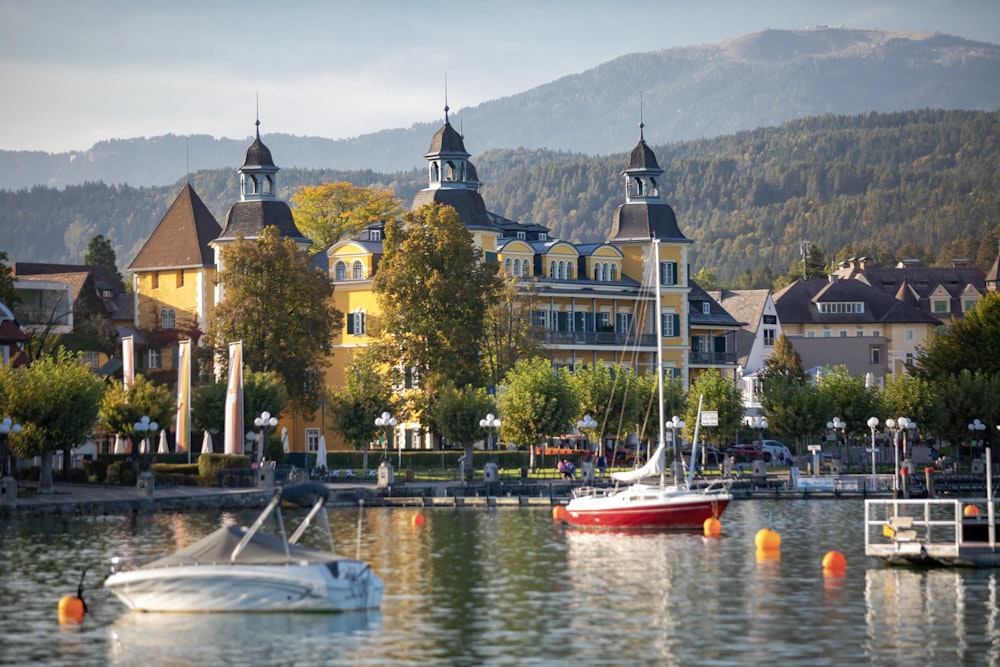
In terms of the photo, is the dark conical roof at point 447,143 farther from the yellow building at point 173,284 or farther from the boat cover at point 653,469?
the boat cover at point 653,469

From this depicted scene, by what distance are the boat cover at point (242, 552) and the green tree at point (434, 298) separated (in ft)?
166

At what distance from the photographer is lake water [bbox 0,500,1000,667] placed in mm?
38219

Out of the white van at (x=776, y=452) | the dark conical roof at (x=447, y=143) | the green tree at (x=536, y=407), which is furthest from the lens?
the dark conical roof at (x=447, y=143)

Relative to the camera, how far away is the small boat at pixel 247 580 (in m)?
42.6

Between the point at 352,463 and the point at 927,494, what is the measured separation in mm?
32084

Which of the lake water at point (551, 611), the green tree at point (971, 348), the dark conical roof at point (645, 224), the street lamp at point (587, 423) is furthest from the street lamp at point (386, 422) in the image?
the green tree at point (971, 348)

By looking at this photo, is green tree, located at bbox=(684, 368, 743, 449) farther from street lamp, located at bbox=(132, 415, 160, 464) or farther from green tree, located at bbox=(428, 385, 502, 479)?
street lamp, located at bbox=(132, 415, 160, 464)

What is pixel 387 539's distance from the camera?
6375cm

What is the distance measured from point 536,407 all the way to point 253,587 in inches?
1998

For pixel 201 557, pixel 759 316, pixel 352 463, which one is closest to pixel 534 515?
pixel 352 463

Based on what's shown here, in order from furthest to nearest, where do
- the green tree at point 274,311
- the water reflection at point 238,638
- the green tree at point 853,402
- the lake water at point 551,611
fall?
1. the green tree at point 853,402
2. the green tree at point 274,311
3. the lake water at point 551,611
4. the water reflection at point 238,638

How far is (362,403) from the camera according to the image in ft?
309

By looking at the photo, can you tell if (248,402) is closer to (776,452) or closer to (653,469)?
(653,469)

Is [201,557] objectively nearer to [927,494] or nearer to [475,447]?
[927,494]
